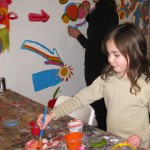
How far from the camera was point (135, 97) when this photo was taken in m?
1.35

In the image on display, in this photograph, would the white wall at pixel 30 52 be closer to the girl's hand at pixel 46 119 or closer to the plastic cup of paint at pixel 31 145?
the girl's hand at pixel 46 119

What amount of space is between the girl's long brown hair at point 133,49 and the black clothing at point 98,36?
2.43ft

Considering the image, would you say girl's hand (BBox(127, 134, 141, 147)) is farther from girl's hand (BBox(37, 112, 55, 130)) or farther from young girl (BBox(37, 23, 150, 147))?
girl's hand (BBox(37, 112, 55, 130))

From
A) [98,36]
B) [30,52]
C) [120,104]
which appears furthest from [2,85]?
[120,104]

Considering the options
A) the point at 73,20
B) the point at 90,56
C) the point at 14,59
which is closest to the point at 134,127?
the point at 90,56

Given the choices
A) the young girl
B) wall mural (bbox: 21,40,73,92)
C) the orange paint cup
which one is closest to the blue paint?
wall mural (bbox: 21,40,73,92)

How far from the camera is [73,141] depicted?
3.59 feet

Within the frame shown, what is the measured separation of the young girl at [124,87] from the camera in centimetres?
129

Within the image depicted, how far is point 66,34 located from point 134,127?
1.17m

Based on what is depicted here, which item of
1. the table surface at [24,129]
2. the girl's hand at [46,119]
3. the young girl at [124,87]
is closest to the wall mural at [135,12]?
the young girl at [124,87]

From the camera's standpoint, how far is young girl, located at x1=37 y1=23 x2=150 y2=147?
50.7 inches

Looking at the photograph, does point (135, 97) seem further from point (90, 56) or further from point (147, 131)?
point (90, 56)

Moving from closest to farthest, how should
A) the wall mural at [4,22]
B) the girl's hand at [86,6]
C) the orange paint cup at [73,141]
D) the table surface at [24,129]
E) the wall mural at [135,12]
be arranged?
the orange paint cup at [73,141], the table surface at [24,129], the wall mural at [4,22], the girl's hand at [86,6], the wall mural at [135,12]

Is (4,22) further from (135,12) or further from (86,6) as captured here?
(135,12)
